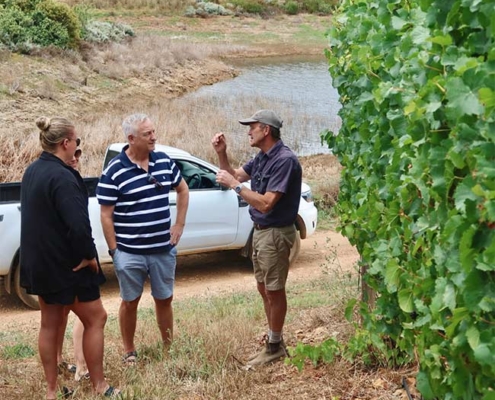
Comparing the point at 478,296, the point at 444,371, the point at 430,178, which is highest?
the point at 430,178

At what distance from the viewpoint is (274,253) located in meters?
5.87

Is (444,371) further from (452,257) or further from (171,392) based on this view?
(171,392)

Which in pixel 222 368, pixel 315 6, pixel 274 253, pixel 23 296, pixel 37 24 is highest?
pixel 274 253

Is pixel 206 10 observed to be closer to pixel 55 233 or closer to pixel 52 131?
pixel 52 131

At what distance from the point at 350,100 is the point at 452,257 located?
2.86 m

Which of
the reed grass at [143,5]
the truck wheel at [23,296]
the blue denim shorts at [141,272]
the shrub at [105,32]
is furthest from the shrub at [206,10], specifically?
the blue denim shorts at [141,272]

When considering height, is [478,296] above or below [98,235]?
above

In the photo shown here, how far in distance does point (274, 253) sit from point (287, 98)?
23.6 meters

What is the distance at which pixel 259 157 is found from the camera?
6.04m

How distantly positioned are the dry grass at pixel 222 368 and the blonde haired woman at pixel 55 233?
13.4 inches

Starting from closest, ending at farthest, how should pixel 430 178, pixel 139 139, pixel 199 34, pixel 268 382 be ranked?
pixel 430 178, pixel 268 382, pixel 139 139, pixel 199 34

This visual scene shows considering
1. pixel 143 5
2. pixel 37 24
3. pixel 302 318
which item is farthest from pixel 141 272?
pixel 143 5

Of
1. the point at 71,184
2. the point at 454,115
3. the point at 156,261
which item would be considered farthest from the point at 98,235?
the point at 454,115

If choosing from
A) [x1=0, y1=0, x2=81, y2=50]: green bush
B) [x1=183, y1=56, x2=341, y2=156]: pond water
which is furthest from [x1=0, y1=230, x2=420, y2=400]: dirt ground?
[x1=0, y1=0, x2=81, y2=50]: green bush
